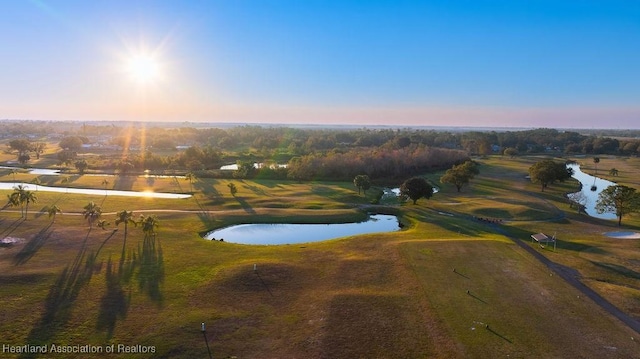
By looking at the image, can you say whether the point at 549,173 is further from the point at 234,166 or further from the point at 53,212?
the point at 53,212

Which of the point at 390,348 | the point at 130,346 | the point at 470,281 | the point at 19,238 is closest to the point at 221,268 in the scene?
the point at 130,346

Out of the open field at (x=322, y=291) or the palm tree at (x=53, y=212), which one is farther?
the palm tree at (x=53, y=212)

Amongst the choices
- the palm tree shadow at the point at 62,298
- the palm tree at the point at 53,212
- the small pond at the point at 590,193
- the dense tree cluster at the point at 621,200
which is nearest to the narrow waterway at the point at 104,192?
the palm tree at the point at 53,212

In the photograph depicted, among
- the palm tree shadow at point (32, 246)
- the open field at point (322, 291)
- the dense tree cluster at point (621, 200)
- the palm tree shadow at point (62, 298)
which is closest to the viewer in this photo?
the open field at point (322, 291)

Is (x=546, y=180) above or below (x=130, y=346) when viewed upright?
above

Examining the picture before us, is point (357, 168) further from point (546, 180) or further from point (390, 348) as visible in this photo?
point (390, 348)

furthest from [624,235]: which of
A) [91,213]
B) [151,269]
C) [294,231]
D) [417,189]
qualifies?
[91,213]

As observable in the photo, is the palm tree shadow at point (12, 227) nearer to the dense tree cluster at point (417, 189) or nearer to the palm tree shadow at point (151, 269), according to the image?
the palm tree shadow at point (151, 269)
